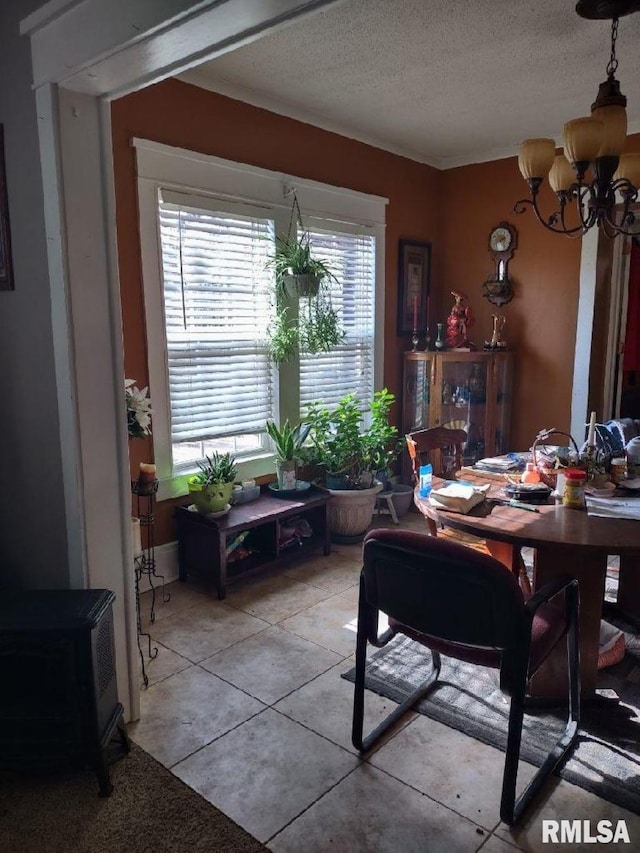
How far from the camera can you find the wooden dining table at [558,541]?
2.00m

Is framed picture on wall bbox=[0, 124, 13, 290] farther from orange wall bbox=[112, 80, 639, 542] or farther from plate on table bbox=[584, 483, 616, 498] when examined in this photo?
plate on table bbox=[584, 483, 616, 498]

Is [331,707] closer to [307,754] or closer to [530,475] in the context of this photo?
[307,754]

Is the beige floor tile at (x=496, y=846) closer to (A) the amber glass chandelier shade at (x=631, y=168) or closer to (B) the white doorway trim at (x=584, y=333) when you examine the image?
(A) the amber glass chandelier shade at (x=631, y=168)

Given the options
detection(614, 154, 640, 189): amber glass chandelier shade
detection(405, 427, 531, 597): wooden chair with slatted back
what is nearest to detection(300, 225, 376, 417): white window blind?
detection(405, 427, 531, 597): wooden chair with slatted back

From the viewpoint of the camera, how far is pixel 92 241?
6.24ft

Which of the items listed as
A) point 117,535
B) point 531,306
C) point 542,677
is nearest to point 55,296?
point 117,535

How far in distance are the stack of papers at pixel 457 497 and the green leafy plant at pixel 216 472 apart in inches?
50.2

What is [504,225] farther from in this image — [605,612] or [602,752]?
[602,752]

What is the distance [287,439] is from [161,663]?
150cm

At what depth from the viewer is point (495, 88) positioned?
331 centimetres

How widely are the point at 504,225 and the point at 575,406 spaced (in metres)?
1.42

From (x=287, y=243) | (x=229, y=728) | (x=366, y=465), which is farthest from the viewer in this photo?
(x=366, y=465)

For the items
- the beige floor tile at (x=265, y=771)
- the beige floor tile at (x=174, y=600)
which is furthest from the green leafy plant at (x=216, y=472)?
the beige floor tile at (x=265, y=771)

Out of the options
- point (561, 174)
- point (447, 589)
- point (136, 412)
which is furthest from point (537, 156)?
point (136, 412)
